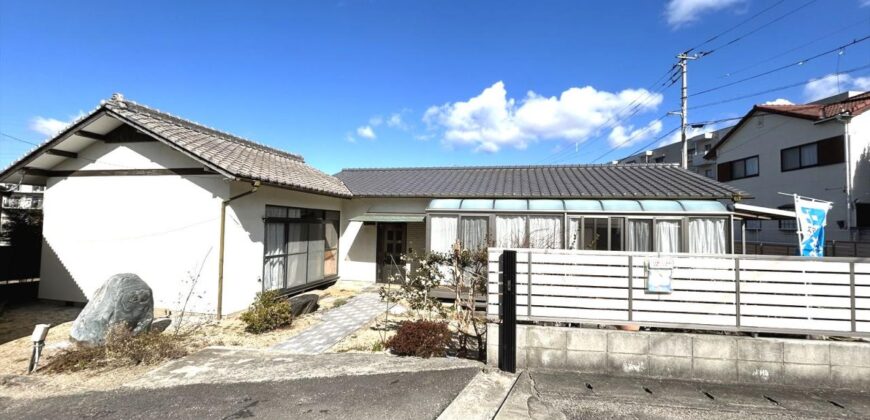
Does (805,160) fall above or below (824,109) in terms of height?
below

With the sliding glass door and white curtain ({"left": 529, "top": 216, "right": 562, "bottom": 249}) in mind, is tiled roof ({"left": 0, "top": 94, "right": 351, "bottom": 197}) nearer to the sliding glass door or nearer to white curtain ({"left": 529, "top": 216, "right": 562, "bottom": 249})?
the sliding glass door

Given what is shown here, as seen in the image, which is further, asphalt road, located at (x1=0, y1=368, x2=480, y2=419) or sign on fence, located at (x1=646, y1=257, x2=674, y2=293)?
sign on fence, located at (x1=646, y1=257, x2=674, y2=293)

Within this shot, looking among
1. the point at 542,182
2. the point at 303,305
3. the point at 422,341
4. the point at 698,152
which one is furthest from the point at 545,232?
the point at 698,152

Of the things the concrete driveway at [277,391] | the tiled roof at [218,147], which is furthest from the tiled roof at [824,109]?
the tiled roof at [218,147]

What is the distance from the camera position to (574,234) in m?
10.7

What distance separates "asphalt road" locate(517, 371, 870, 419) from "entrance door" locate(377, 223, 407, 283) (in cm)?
907

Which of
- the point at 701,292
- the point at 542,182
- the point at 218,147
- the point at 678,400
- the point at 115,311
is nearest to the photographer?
the point at 678,400

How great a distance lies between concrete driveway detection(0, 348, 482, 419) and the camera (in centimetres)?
425

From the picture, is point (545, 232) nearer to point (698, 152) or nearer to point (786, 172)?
point (786, 172)

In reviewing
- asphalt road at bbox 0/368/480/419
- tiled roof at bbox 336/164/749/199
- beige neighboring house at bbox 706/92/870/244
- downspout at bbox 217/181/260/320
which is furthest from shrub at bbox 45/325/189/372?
beige neighboring house at bbox 706/92/870/244

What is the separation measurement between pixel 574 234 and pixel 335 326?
7.03 meters

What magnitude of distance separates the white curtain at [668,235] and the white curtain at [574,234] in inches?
83.3

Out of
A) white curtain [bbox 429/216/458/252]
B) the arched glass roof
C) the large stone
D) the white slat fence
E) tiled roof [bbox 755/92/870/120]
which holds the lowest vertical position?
the large stone

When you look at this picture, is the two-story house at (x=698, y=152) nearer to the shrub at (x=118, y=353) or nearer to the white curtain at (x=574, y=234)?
the white curtain at (x=574, y=234)
